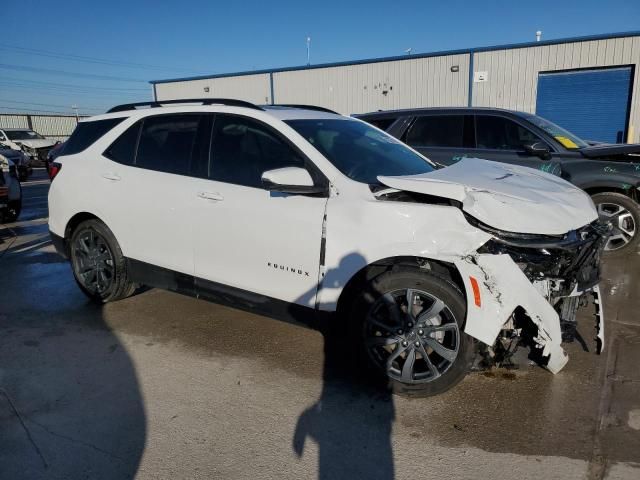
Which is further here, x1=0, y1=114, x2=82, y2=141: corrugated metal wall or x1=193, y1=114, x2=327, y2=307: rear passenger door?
x1=0, y1=114, x2=82, y2=141: corrugated metal wall

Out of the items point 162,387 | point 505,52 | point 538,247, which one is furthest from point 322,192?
point 505,52

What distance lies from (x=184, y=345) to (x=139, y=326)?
0.63 m

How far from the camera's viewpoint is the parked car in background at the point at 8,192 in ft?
28.8

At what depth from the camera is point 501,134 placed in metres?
6.67

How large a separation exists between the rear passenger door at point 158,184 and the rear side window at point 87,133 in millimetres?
252

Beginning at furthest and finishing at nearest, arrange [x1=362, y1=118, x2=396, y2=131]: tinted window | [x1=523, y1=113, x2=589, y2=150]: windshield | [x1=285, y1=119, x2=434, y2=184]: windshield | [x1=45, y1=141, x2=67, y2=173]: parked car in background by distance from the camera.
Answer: [x1=362, y1=118, x2=396, y2=131]: tinted window, [x1=523, y1=113, x2=589, y2=150]: windshield, [x1=45, y1=141, x2=67, y2=173]: parked car in background, [x1=285, y1=119, x2=434, y2=184]: windshield

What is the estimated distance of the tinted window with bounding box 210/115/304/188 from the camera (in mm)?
3537

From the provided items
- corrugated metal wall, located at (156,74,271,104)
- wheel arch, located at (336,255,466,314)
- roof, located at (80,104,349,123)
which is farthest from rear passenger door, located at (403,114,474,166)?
corrugated metal wall, located at (156,74,271,104)

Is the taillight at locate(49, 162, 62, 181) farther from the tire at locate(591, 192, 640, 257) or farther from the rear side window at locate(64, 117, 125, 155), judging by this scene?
the tire at locate(591, 192, 640, 257)

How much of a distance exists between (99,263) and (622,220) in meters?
6.07

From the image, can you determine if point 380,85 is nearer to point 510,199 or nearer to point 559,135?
point 559,135

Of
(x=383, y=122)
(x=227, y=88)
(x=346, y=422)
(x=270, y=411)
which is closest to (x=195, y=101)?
(x=270, y=411)

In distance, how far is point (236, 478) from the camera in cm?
245

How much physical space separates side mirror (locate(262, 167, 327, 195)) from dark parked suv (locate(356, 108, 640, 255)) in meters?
3.63
